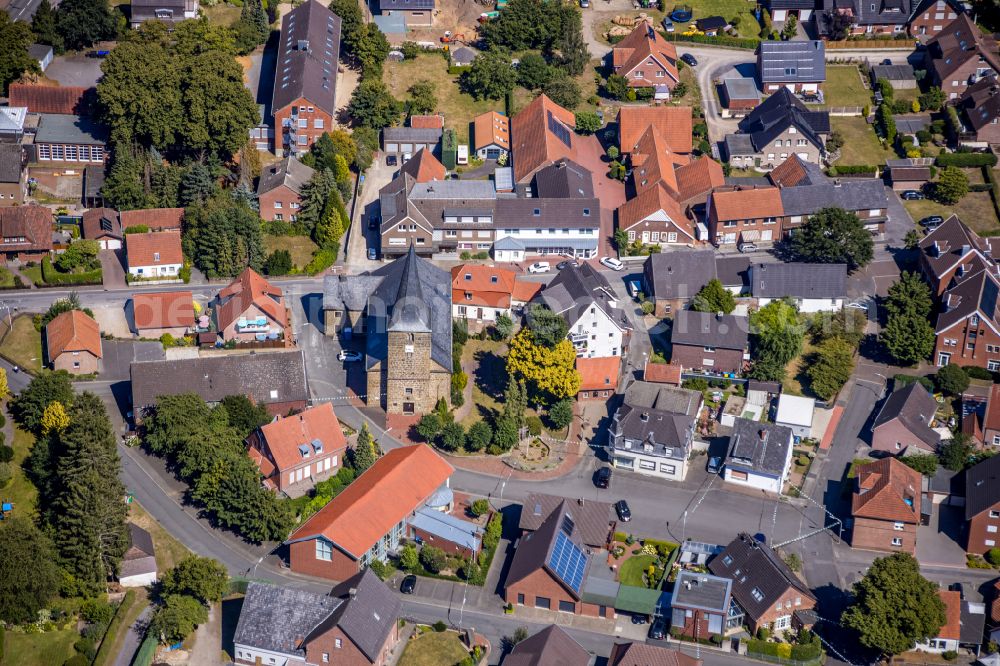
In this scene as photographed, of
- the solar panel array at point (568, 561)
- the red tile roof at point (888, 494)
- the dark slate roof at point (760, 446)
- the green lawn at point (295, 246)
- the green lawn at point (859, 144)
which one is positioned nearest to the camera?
the solar panel array at point (568, 561)

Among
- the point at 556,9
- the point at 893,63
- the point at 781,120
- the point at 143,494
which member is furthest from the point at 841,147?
the point at 143,494

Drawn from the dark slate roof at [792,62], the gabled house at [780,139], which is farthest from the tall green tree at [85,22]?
the dark slate roof at [792,62]

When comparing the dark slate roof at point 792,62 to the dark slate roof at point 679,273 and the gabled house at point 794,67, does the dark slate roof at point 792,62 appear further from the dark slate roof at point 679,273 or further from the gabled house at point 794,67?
the dark slate roof at point 679,273

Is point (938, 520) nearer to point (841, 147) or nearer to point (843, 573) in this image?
point (843, 573)

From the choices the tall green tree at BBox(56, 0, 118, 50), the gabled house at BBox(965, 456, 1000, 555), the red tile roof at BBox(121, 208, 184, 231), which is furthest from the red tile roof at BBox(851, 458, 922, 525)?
the tall green tree at BBox(56, 0, 118, 50)

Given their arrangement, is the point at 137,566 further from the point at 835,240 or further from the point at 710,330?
the point at 835,240
